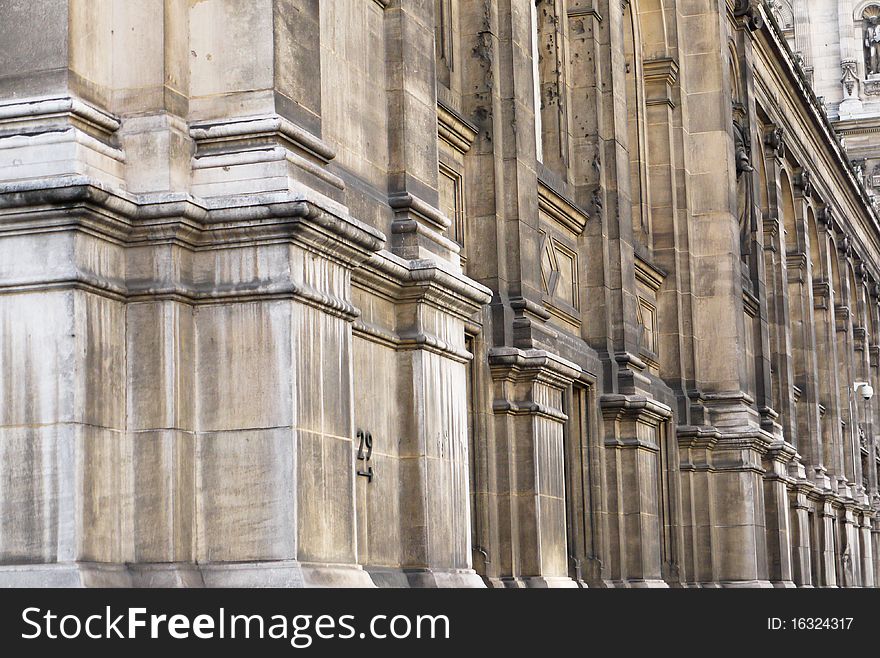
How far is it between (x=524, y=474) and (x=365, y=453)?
20.0 ft

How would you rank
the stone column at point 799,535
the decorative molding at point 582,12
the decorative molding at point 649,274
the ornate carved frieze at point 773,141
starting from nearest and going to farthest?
the decorative molding at point 582,12 → the decorative molding at point 649,274 → the stone column at point 799,535 → the ornate carved frieze at point 773,141

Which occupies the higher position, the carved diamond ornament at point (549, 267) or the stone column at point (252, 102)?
the carved diamond ornament at point (549, 267)

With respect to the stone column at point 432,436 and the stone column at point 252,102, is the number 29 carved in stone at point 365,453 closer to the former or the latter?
the stone column at point 432,436

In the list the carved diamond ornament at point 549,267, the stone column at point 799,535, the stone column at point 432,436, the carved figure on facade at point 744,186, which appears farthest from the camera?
the stone column at point 799,535

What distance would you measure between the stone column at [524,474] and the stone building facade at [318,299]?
36 mm

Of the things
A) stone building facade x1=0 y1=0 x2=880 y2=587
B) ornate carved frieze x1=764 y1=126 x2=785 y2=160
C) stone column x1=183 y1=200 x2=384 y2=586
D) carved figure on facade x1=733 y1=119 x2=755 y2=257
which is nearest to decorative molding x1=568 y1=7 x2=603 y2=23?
stone building facade x1=0 y1=0 x2=880 y2=587

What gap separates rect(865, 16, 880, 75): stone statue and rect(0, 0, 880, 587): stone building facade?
5664 cm

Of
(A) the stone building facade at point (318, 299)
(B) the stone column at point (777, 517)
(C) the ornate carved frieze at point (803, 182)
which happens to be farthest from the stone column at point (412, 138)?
(C) the ornate carved frieze at point (803, 182)

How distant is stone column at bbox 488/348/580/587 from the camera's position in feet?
61.5

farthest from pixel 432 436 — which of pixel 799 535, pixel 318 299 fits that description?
pixel 799 535

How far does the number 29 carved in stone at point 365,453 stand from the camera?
13.0 metres

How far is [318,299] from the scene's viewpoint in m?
11.4

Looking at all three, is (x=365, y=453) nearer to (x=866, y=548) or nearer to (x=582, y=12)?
(x=582, y=12)
